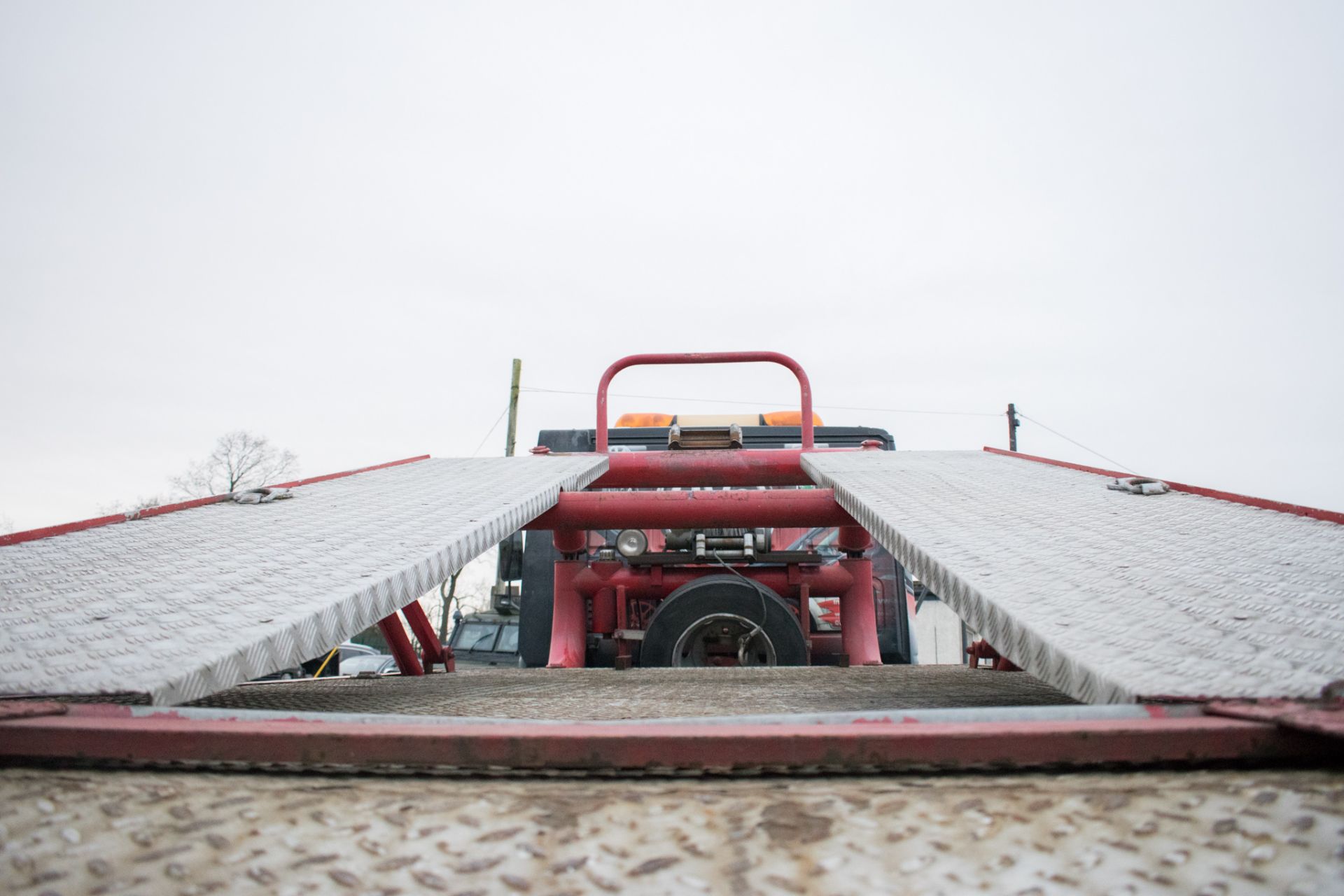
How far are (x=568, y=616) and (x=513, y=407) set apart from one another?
1857 cm

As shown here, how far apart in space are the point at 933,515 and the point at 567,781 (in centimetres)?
150

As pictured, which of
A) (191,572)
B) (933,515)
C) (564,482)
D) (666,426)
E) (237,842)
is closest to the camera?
(237,842)

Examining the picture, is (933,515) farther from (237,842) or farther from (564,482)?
(237,842)

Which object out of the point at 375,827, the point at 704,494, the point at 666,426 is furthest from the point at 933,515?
the point at 666,426

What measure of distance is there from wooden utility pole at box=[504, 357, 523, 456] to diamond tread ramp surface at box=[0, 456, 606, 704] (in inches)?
717

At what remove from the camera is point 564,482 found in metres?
2.97

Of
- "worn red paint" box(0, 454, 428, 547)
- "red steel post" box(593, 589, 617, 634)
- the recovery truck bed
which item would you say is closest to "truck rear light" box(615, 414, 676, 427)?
"red steel post" box(593, 589, 617, 634)

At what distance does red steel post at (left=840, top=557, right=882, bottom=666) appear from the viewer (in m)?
3.84

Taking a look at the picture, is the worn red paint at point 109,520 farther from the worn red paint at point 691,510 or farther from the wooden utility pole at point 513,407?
the wooden utility pole at point 513,407

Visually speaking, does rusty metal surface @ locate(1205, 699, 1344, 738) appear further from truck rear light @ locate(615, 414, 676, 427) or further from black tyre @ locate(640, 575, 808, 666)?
truck rear light @ locate(615, 414, 676, 427)

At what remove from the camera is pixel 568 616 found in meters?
3.91

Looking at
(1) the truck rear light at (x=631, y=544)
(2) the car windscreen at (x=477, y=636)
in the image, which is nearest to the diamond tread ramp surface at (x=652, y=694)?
(1) the truck rear light at (x=631, y=544)

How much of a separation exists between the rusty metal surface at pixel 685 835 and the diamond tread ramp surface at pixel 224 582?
0.94ft

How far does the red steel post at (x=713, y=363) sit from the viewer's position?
3869 millimetres
